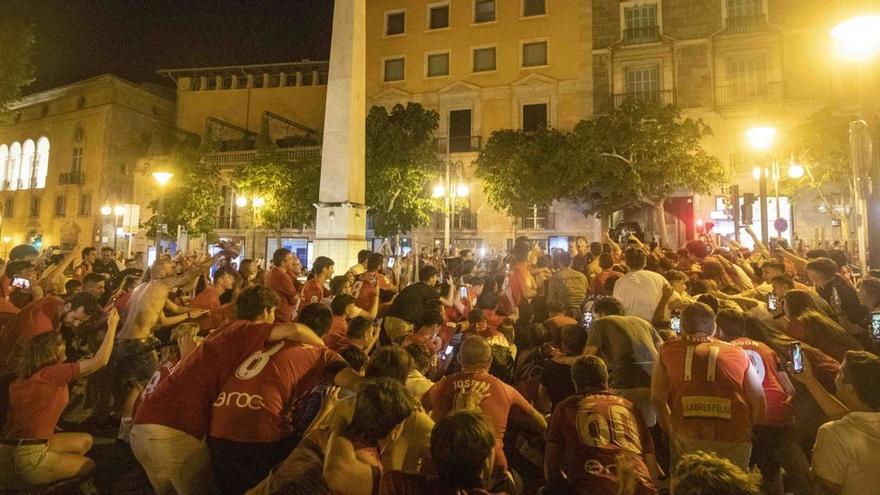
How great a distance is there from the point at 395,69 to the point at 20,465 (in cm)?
3181

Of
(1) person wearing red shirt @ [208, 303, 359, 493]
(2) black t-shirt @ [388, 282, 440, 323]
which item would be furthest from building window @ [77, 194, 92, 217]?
(1) person wearing red shirt @ [208, 303, 359, 493]

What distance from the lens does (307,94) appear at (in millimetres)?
38594

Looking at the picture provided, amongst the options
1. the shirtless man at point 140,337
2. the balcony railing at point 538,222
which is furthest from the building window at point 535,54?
the shirtless man at point 140,337

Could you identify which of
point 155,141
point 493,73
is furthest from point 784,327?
point 155,141

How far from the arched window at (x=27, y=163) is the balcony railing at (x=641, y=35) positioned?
151ft

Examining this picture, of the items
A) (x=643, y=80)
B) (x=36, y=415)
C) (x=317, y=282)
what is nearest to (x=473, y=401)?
(x=36, y=415)

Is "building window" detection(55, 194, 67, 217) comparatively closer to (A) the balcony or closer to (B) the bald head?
(A) the balcony

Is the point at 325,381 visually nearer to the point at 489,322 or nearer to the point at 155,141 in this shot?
the point at 489,322

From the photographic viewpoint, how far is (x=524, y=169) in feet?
84.8

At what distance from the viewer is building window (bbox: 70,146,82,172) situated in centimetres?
3934

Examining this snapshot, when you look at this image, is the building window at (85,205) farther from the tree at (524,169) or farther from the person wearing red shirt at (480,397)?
the person wearing red shirt at (480,397)

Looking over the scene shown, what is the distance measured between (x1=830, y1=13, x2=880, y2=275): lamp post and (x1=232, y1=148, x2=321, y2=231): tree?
2477 centimetres

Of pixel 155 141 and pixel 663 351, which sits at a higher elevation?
pixel 155 141

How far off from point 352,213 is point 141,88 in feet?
120
